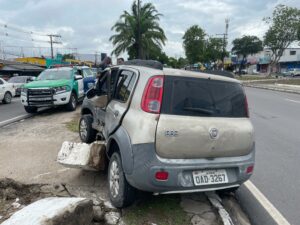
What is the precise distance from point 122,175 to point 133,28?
136 feet

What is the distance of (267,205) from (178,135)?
1828 mm

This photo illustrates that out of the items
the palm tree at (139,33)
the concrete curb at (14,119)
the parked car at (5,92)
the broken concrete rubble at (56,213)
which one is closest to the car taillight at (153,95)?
the broken concrete rubble at (56,213)

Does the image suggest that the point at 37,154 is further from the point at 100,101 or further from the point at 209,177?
the point at 209,177

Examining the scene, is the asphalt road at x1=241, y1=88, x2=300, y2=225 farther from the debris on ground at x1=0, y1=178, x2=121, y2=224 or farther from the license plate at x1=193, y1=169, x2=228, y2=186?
the debris on ground at x1=0, y1=178, x2=121, y2=224

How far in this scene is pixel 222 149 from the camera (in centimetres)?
371

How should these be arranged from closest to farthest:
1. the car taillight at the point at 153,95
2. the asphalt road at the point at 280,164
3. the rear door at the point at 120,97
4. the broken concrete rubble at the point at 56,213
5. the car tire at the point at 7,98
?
the broken concrete rubble at the point at 56,213
the car taillight at the point at 153,95
the rear door at the point at 120,97
the asphalt road at the point at 280,164
the car tire at the point at 7,98

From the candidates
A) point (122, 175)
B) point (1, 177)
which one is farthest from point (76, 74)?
point (122, 175)

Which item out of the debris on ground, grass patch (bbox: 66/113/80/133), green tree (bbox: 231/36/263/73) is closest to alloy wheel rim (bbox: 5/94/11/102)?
grass patch (bbox: 66/113/80/133)

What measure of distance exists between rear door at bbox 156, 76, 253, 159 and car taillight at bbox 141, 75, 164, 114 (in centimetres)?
6

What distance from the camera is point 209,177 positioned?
3.67 metres

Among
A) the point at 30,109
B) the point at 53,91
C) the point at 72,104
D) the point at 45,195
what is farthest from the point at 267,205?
the point at 30,109

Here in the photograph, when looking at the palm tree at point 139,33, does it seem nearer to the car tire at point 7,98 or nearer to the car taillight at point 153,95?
the car tire at point 7,98

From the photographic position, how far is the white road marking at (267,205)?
A: 386cm

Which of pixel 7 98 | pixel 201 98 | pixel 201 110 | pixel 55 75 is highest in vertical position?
pixel 201 98
